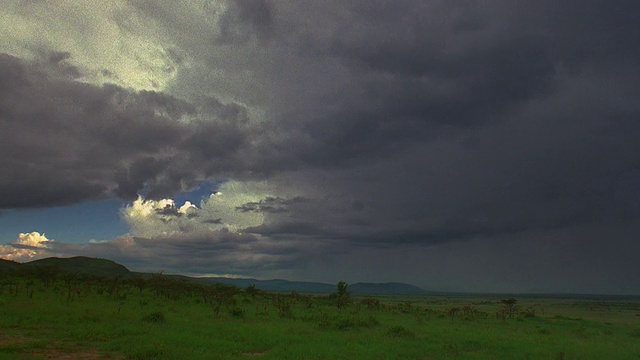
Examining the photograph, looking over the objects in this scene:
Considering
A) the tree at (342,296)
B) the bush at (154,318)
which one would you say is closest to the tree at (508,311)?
the tree at (342,296)

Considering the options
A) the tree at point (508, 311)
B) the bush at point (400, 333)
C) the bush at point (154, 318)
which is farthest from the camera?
the tree at point (508, 311)

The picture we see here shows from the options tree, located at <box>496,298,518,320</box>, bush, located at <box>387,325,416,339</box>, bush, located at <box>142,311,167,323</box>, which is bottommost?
tree, located at <box>496,298,518,320</box>

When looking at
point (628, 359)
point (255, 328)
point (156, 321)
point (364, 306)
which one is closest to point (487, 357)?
point (628, 359)

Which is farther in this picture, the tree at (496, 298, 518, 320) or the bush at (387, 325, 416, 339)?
the tree at (496, 298, 518, 320)

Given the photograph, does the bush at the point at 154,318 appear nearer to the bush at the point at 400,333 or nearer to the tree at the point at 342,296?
the bush at the point at 400,333

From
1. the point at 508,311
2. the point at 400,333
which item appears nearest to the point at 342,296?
the point at 508,311

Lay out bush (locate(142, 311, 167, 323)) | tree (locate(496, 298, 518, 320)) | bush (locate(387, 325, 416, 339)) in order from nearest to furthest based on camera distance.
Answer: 1. bush (locate(387, 325, 416, 339))
2. bush (locate(142, 311, 167, 323))
3. tree (locate(496, 298, 518, 320))

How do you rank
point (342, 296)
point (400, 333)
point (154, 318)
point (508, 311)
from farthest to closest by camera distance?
point (508, 311), point (342, 296), point (400, 333), point (154, 318)

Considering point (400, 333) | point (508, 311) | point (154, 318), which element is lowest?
point (508, 311)

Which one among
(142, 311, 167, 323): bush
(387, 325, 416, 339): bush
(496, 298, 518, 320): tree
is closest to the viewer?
(387, 325, 416, 339): bush

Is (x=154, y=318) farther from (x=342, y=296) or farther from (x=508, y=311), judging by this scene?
(x=508, y=311)

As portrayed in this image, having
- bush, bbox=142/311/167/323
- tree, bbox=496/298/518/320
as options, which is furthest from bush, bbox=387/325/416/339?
tree, bbox=496/298/518/320

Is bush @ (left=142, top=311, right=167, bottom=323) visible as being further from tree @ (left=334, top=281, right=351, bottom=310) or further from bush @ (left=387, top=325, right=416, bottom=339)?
tree @ (left=334, top=281, right=351, bottom=310)

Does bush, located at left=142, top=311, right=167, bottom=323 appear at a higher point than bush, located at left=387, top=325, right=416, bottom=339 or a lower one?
higher
